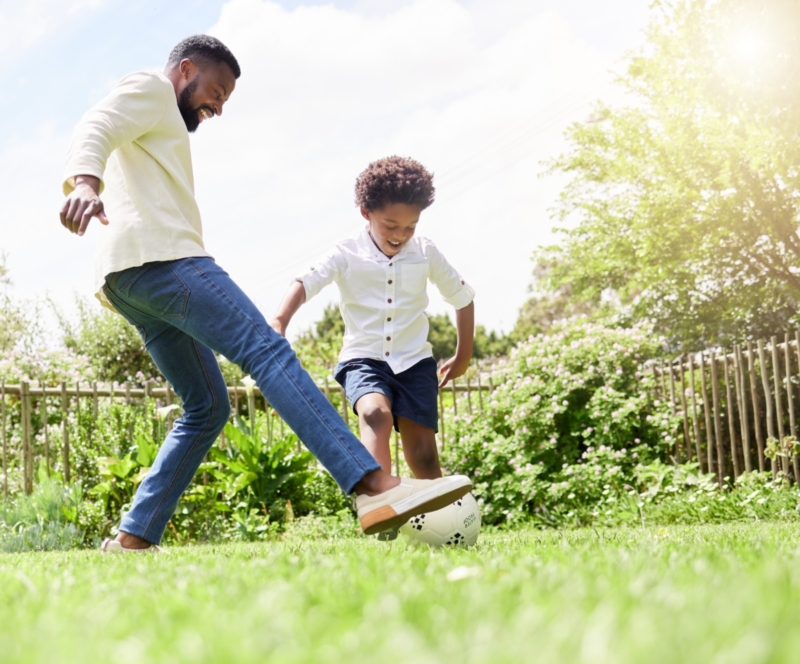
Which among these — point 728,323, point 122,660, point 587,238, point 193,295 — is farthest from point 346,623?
point 587,238

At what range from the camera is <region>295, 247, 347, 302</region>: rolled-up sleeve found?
13.2 feet

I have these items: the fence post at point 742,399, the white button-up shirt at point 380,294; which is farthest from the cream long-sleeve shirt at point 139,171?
the fence post at point 742,399

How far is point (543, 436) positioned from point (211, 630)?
7157 millimetres

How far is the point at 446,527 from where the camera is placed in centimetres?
313

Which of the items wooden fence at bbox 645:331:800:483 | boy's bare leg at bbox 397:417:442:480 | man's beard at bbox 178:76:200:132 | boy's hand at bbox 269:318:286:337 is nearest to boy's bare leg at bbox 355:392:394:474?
boy's bare leg at bbox 397:417:442:480

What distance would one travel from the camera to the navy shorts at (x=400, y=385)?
3.93 metres

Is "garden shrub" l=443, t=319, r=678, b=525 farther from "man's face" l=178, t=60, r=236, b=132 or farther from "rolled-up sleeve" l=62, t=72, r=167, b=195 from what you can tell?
"rolled-up sleeve" l=62, t=72, r=167, b=195

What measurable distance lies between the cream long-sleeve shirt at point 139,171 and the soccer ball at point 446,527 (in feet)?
4.56

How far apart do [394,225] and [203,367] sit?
1288mm

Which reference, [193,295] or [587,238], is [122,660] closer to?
[193,295]

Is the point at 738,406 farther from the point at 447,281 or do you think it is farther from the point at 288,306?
the point at 288,306

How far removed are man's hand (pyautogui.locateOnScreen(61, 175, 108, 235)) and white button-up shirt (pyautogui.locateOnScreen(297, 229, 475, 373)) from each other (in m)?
1.35

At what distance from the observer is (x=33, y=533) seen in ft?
20.8

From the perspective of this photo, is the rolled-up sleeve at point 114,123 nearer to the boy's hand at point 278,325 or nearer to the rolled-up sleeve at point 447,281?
the boy's hand at point 278,325
